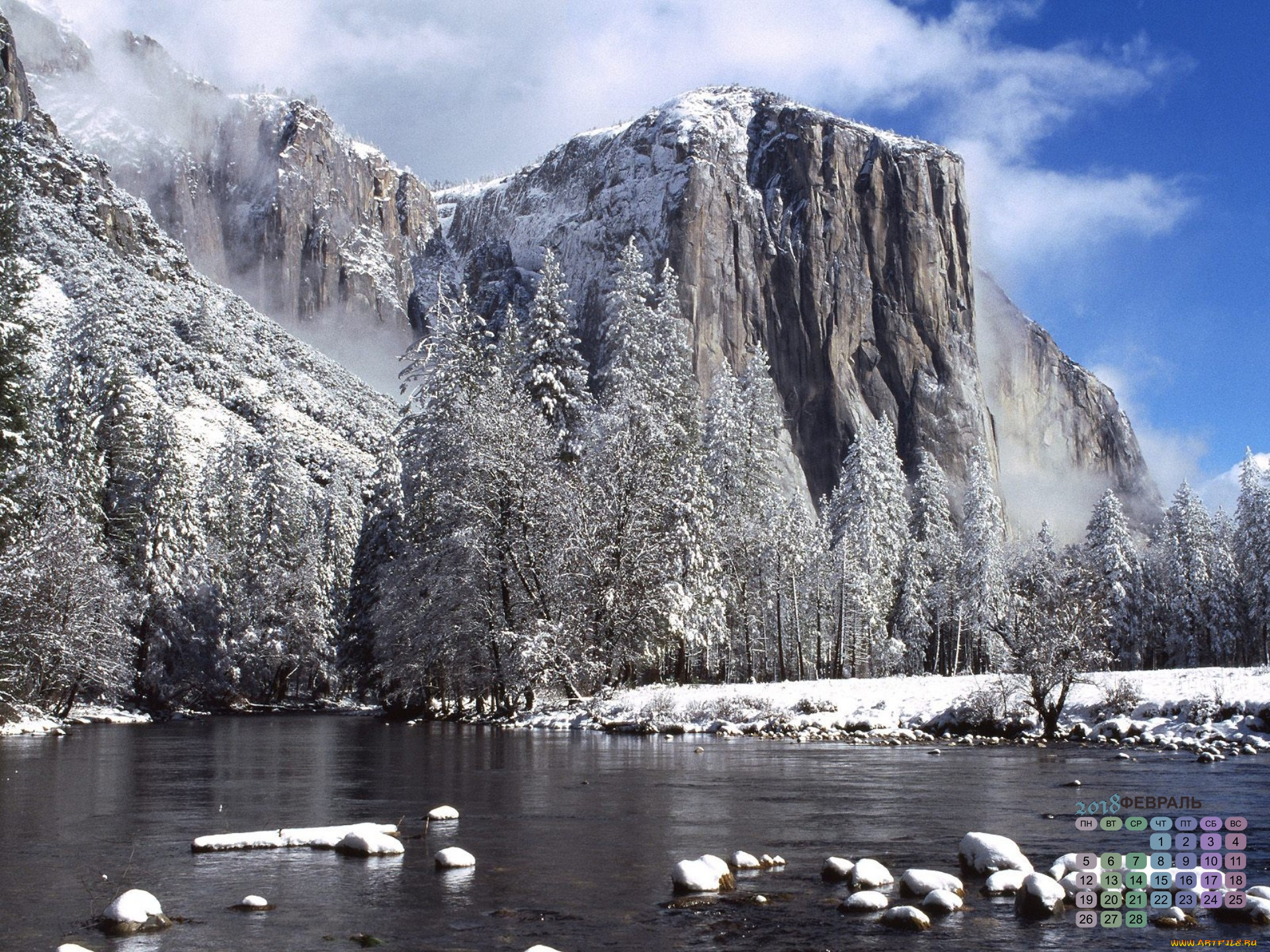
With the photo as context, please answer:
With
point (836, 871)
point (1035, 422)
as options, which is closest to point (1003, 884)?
point (836, 871)

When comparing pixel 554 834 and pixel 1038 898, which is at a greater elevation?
pixel 1038 898

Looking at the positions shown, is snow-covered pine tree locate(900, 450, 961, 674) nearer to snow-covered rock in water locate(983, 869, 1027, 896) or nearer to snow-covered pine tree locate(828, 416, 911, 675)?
snow-covered pine tree locate(828, 416, 911, 675)

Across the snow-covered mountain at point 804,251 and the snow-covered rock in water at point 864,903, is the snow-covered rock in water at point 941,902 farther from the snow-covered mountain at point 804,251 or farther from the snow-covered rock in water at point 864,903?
the snow-covered mountain at point 804,251

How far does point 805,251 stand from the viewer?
144m

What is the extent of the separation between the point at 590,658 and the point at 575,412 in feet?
40.3

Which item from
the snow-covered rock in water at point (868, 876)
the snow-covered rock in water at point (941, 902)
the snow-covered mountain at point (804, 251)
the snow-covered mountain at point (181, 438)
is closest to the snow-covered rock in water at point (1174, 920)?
the snow-covered rock in water at point (941, 902)

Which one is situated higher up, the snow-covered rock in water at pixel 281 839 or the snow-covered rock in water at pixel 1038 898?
the snow-covered rock in water at pixel 1038 898

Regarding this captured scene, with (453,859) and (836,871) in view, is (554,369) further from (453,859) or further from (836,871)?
(836,871)

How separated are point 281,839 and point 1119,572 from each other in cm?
7068

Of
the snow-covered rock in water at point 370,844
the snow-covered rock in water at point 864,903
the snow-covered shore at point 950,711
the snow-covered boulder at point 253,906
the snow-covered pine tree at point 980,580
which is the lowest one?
the snow-covered shore at point 950,711

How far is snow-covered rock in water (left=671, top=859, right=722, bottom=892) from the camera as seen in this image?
9414mm

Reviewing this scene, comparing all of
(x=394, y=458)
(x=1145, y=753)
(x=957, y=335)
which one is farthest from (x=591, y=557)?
(x=957, y=335)

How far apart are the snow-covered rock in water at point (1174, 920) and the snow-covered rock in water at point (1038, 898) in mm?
727
